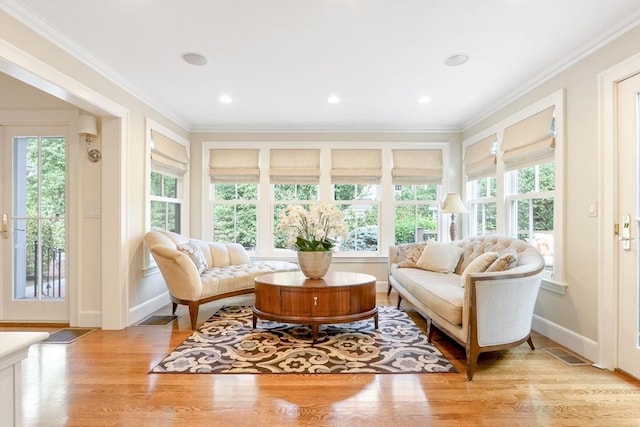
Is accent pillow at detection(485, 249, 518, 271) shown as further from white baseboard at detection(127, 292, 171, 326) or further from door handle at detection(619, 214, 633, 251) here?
white baseboard at detection(127, 292, 171, 326)

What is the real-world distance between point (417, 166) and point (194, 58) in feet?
11.2

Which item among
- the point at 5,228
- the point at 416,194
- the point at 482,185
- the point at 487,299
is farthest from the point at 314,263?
the point at 5,228

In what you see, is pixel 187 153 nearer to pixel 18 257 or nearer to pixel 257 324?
pixel 18 257

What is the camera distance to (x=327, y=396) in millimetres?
2145

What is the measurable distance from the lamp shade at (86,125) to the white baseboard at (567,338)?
479 cm

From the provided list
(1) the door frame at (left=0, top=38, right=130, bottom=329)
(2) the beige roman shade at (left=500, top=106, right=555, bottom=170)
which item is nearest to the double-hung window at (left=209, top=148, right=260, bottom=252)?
(1) the door frame at (left=0, top=38, right=130, bottom=329)

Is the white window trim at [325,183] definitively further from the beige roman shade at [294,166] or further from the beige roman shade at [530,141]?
the beige roman shade at [530,141]

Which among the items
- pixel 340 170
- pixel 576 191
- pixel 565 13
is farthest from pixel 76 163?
pixel 576 191

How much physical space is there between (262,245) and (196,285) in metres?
1.82

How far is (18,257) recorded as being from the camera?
11.9 feet

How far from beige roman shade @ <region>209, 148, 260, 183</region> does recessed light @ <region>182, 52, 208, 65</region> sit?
2.18 meters

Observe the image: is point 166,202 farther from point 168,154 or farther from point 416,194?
point 416,194

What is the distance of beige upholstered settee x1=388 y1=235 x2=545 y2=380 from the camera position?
2393 millimetres

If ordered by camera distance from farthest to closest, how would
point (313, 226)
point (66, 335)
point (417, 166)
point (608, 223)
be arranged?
point (417, 166)
point (313, 226)
point (66, 335)
point (608, 223)
